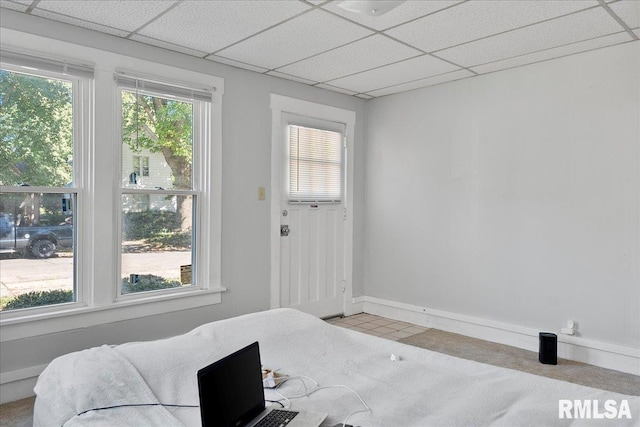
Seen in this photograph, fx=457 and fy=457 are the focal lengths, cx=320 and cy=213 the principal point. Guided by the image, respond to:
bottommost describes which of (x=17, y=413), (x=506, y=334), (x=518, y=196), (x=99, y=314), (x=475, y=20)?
(x=17, y=413)

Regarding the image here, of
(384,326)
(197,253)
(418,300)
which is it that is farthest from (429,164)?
(197,253)

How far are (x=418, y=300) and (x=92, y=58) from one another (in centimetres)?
355

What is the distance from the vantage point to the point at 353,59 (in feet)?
12.0

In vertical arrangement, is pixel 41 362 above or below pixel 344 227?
below

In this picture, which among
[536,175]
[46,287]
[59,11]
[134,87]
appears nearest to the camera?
[59,11]

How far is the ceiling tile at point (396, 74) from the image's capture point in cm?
376

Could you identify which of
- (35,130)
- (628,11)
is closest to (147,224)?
(35,130)

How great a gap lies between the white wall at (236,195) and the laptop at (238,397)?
2.01 m

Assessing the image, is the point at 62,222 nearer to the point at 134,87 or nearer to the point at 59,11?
the point at 134,87

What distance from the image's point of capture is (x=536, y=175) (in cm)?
378

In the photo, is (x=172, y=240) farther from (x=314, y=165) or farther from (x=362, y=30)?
(x=362, y=30)

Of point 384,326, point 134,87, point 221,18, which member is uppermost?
point 221,18

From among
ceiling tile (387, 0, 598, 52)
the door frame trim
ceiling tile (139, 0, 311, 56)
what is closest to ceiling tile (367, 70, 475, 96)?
the door frame trim

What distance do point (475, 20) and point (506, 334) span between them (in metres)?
2.59
